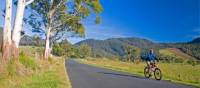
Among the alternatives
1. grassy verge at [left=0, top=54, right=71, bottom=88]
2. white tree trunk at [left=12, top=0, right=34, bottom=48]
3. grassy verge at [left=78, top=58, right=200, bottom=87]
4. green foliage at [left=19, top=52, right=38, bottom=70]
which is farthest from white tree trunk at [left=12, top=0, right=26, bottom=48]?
grassy verge at [left=78, top=58, right=200, bottom=87]

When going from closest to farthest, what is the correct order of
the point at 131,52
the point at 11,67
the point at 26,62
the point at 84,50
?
the point at 11,67, the point at 26,62, the point at 131,52, the point at 84,50

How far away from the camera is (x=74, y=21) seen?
140 feet

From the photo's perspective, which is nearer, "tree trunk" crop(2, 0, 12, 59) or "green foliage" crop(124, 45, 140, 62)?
"tree trunk" crop(2, 0, 12, 59)

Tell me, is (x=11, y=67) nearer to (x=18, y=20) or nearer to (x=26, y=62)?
(x=18, y=20)

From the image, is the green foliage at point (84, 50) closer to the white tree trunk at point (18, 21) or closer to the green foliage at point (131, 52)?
the green foliage at point (131, 52)

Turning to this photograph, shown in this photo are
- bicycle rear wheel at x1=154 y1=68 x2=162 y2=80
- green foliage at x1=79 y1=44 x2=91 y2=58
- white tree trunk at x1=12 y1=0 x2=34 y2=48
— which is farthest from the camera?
green foliage at x1=79 y1=44 x2=91 y2=58

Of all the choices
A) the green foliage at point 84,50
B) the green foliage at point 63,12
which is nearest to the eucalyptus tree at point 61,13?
the green foliage at point 63,12

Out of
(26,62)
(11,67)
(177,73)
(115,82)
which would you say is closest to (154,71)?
(115,82)

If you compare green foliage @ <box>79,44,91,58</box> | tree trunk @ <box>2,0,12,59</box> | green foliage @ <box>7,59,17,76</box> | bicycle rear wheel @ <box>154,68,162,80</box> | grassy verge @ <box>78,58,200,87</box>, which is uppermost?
green foliage @ <box>79,44,91,58</box>

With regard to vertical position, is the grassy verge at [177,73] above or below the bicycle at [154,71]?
below

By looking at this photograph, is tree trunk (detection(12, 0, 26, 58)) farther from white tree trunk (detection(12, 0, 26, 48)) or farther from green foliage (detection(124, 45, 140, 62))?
green foliage (detection(124, 45, 140, 62))

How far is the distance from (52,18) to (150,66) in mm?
18350

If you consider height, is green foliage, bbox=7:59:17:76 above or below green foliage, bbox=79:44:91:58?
below

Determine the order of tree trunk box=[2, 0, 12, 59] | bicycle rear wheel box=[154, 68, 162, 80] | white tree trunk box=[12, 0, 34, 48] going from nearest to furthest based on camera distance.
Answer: tree trunk box=[2, 0, 12, 59] → white tree trunk box=[12, 0, 34, 48] → bicycle rear wheel box=[154, 68, 162, 80]
